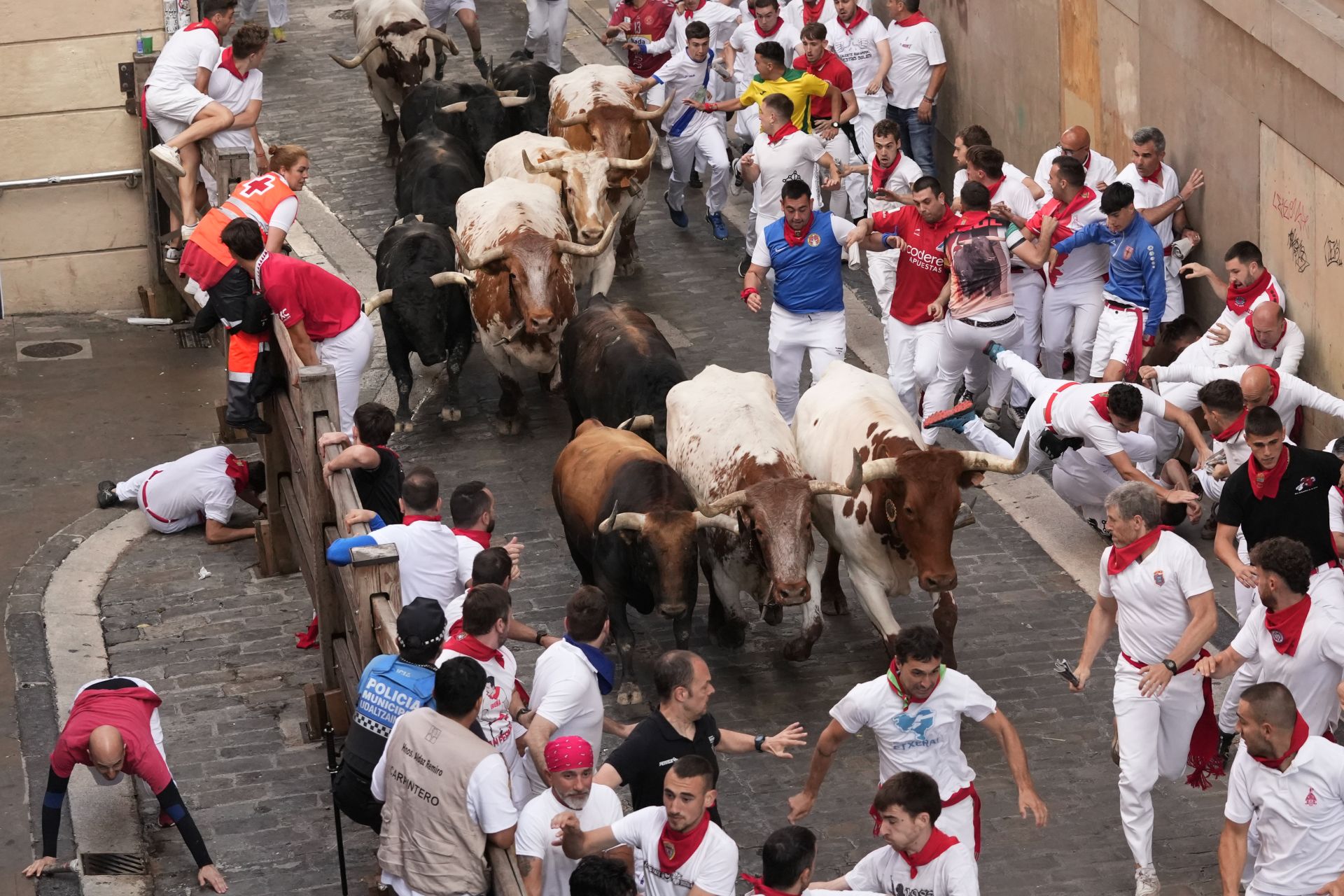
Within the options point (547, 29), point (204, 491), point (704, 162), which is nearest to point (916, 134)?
point (704, 162)

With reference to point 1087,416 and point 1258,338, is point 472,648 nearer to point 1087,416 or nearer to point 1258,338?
point 1087,416

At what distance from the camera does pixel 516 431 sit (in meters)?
16.2

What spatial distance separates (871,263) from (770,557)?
5174mm

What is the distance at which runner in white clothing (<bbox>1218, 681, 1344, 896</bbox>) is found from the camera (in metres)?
8.72

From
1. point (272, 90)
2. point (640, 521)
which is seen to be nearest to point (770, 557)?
point (640, 521)

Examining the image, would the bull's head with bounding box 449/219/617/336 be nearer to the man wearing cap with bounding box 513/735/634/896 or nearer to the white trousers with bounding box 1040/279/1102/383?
the white trousers with bounding box 1040/279/1102/383

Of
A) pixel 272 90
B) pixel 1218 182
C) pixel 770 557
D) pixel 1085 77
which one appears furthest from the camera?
pixel 272 90

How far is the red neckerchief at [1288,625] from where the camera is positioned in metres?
9.91

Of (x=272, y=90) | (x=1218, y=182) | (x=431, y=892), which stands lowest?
(x=272, y=90)

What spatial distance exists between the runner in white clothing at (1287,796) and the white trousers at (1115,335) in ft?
19.2

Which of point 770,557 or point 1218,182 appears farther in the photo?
point 1218,182

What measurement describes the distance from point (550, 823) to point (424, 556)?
263 cm

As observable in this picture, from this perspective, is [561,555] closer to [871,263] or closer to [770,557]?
[770,557]

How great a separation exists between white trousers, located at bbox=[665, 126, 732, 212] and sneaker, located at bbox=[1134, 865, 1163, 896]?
1027 cm
